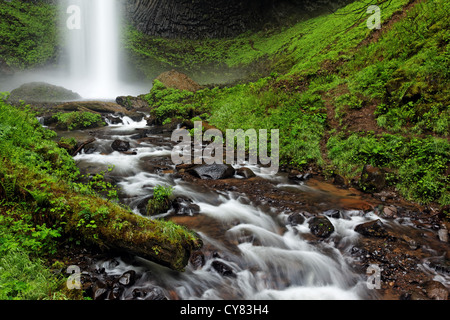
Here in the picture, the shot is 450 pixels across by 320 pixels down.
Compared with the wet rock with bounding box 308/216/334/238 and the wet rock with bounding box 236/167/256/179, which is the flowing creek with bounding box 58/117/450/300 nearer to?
the wet rock with bounding box 308/216/334/238

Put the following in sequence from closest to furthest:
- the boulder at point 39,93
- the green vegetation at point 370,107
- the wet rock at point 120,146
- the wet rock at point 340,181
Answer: the green vegetation at point 370,107 → the wet rock at point 340,181 → the wet rock at point 120,146 → the boulder at point 39,93

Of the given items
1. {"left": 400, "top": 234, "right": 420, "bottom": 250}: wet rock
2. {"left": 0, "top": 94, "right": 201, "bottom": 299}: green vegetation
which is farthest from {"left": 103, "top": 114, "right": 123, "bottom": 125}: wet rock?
{"left": 400, "top": 234, "right": 420, "bottom": 250}: wet rock

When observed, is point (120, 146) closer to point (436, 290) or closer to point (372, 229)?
point (372, 229)

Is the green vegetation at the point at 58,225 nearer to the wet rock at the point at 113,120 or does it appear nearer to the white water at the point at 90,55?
the wet rock at the point at 113,120

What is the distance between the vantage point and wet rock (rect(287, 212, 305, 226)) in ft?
17.1

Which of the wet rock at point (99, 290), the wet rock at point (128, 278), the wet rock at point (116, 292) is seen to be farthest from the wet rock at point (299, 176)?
the wet rock at point (99, 290)

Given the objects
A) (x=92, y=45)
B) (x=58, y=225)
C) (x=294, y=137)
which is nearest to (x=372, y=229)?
(x=294, y=137)

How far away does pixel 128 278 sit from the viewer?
10.8 feet

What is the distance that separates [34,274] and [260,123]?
358 inches

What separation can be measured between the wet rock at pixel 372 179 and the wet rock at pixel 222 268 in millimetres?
4552

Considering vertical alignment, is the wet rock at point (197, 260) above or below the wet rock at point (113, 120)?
below

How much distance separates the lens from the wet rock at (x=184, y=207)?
215 inches

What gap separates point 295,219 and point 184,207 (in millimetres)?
2590

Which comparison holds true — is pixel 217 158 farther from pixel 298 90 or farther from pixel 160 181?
pixel 298 90
